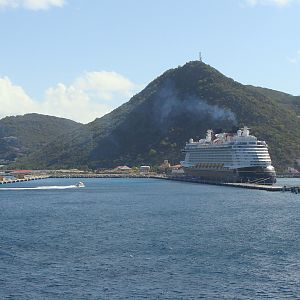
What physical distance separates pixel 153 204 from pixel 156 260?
6241cm

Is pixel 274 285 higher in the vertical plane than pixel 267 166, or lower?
lower

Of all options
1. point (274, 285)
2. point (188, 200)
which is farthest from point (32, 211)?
point (274, 285)

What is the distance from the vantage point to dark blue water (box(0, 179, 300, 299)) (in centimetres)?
5166

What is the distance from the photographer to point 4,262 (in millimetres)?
62750

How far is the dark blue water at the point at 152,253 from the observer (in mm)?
51656

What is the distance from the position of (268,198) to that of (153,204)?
79.6 ft

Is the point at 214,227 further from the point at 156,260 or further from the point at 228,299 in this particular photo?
the point at 228,299

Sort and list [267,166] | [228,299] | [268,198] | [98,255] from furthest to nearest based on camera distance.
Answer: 1. [267,166]
2. [268,198]
3. [98,255]
4. [228,299]

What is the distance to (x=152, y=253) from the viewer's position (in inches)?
2598

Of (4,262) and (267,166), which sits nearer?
(4,262)

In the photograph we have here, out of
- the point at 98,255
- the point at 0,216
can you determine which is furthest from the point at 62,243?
the point at 0,216

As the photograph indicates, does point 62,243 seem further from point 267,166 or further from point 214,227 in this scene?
point 267,166

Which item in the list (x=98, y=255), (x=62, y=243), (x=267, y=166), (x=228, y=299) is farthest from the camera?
(x=267, y=166)

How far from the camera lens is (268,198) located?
134m
